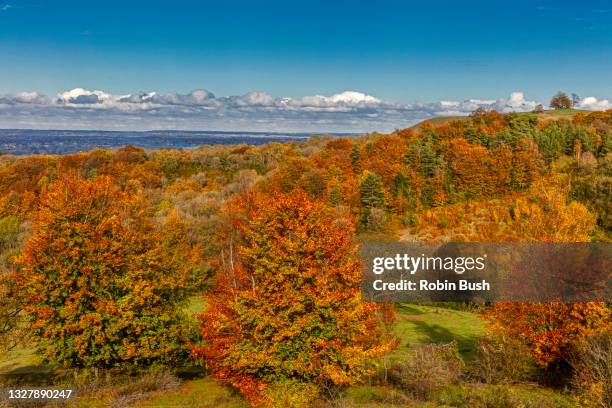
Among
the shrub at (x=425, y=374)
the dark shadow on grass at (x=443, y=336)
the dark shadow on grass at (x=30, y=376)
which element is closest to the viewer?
the shrub at (x=425, y=374)

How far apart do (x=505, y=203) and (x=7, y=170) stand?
135359mm

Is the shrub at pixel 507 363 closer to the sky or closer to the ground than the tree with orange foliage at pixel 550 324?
closer to the ground

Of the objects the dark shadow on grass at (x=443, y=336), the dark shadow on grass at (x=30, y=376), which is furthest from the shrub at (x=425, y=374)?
the dark shadow on grass at (x=30, y=376)

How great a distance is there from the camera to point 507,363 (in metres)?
26.5

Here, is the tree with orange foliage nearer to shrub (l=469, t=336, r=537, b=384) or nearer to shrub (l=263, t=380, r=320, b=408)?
shrub (l=469, t=336, r=537, b=384)

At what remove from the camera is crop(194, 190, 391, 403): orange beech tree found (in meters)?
20.8

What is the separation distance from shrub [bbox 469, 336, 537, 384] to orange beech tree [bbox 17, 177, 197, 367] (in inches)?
719

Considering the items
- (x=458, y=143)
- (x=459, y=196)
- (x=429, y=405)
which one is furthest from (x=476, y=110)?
(x=429, y=405)

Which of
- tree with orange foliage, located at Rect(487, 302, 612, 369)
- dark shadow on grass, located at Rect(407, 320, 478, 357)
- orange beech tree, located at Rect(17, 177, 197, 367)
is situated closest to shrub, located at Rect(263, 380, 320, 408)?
orange beech tree, located at Rect(17, 177, 197, 367)

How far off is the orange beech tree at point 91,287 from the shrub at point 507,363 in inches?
719

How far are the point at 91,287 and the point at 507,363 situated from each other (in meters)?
24.2

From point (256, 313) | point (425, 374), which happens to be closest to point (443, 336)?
point (425, 374)

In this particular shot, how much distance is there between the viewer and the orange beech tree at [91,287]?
25.8 m

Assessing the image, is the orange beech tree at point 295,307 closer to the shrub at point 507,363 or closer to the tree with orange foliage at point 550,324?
the shrub at point 507,363
